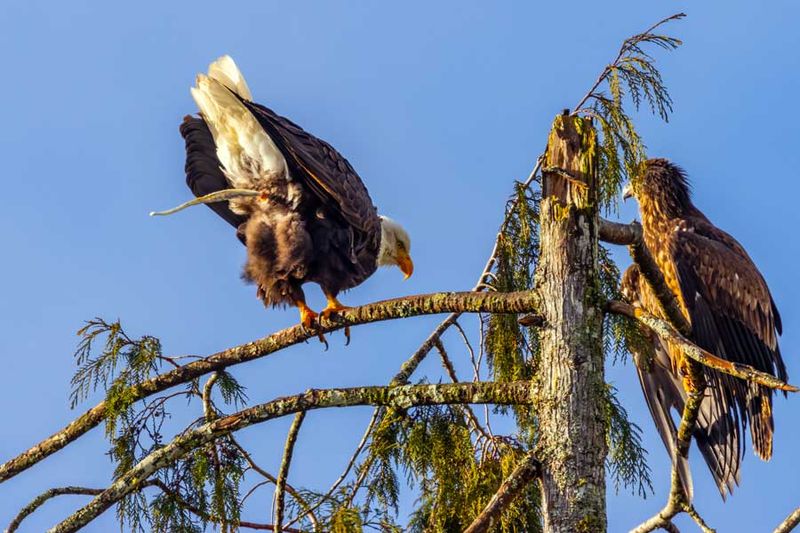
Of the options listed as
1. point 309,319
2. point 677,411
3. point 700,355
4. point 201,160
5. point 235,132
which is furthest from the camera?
point 677,411

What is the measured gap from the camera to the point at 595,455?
11.5 feet

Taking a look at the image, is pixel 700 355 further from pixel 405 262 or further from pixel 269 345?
pixel 405 262

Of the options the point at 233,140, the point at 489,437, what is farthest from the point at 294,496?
the point at 233,140

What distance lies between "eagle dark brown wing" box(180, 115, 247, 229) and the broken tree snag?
2.09m

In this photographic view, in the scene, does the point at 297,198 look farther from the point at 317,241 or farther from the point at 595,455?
the point at 595,455

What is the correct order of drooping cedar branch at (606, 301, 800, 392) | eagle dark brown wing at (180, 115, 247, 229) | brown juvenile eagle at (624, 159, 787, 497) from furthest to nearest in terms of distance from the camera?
brown juvenile eagle at (624, 159, 787, 497) → eagle dark brown wing at (180, 115, 247, 229) → drooping cedar branch at (606, 301, 800, 392)

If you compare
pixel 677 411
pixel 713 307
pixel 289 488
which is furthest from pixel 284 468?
pixel 713 307

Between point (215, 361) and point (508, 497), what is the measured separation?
1.39 meters

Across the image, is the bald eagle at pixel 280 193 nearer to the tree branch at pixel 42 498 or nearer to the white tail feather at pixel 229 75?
the white tail feather at pixel 229 75

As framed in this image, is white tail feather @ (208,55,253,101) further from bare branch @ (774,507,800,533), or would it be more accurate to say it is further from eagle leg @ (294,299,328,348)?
bare branch @ (774,507,800,533)

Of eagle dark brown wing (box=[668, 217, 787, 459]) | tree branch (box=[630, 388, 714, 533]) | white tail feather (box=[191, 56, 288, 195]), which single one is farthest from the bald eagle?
eagle dark brown wing (box=[668, 217, 787, 459])

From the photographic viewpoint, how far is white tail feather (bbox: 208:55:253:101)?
5.16 meters

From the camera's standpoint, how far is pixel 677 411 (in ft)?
20.0

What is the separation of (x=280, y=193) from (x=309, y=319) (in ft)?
2.27
